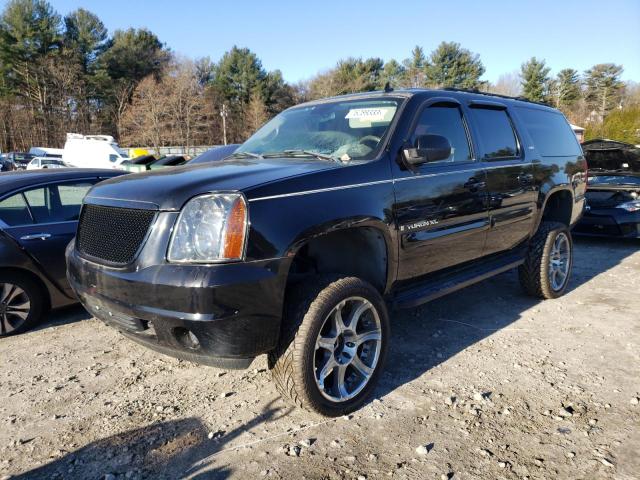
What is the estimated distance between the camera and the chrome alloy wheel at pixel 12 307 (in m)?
4.23

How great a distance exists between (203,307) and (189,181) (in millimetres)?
768

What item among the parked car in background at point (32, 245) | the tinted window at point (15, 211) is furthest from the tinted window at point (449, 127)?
the tinted window at point (15, 211)

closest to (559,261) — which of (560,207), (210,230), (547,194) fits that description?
(560,207)

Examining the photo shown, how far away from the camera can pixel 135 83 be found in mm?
52625

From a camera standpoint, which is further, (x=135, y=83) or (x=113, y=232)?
(x=135, y=83)

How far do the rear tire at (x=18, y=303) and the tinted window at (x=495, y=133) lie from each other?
421 centimetres

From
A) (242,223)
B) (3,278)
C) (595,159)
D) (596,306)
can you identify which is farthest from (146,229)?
(595,159)

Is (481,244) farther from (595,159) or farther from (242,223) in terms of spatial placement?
(595,159)

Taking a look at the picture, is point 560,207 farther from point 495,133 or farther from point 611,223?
point 611,223

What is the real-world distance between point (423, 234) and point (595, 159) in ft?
22.7

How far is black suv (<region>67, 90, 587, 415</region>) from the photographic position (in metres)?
2.48

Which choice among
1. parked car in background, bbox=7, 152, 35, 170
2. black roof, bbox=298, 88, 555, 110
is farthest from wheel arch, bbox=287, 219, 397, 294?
parked car in background, bbox=7, 152, 35, 170

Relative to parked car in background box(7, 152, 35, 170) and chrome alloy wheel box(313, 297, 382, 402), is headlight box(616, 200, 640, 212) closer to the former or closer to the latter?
chrome alloy wheel box(313, 297, 382, 402)

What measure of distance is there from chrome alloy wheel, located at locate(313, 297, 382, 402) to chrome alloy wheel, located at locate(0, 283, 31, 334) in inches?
118
